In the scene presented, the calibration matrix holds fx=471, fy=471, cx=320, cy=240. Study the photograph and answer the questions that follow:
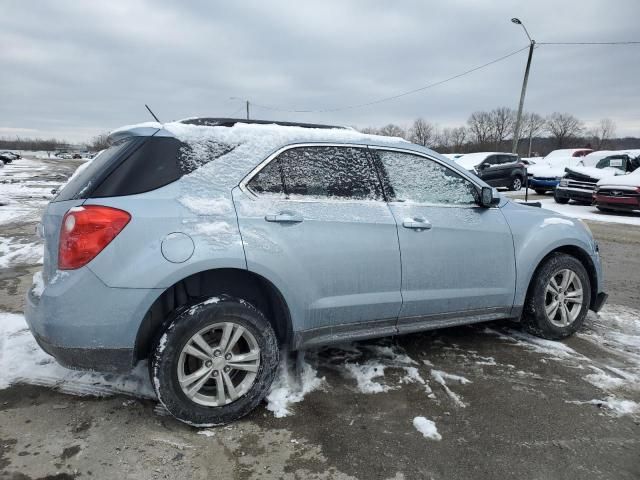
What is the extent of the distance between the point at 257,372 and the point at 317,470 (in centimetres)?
67

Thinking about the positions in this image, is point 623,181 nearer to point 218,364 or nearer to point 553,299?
point 553,299

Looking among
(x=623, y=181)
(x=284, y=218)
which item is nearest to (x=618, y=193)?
(x=623, y=181)

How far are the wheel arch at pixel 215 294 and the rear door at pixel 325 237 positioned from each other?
116 mm

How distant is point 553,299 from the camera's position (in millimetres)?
4000

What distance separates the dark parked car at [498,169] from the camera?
19.8 meters

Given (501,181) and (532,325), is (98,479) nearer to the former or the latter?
(532,325)

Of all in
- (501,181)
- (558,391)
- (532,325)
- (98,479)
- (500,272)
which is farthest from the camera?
(501,181)

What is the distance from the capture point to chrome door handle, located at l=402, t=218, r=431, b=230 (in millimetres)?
3217

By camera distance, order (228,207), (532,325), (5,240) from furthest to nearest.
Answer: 1. (5,240)
2. (532,325)
3. (228,207)

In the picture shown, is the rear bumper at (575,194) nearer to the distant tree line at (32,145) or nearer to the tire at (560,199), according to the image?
the tire at (560,199)

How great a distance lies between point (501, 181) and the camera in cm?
2000

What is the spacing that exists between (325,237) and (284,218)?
0.29 metres

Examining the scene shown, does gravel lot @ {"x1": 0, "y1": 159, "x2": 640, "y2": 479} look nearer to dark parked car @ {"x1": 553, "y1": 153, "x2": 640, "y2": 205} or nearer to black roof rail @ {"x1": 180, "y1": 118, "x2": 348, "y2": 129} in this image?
black roof rail @ {"x1": 180, "y1": 118, "x2": 348, "y2": 129}

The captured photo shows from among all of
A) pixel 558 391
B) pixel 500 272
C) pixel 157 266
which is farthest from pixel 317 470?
pixel 500 272
